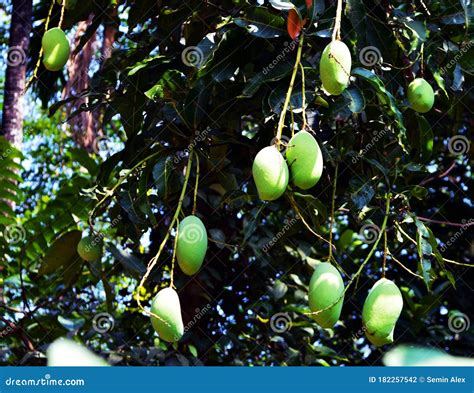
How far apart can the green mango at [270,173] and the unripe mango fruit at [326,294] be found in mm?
171

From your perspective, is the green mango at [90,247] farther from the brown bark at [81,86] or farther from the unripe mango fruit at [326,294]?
the brown bark at [81,86]

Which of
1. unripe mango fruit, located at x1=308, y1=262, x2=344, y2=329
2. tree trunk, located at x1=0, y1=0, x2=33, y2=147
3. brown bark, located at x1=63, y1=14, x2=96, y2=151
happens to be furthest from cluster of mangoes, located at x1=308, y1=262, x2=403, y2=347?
brown bark, located at x1=63, y1=14, x2=96, y2=151

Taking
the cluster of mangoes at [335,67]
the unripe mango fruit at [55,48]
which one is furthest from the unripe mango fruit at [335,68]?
the unripe mango fruit at [55,48]

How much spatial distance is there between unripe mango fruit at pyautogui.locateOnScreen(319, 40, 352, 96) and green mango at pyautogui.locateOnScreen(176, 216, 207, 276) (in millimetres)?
328

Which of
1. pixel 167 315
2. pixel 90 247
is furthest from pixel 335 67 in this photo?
pixel 90 247

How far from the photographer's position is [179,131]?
169cm

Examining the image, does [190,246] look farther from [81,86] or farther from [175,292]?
[81,86]

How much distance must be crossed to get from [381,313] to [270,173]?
301 mm

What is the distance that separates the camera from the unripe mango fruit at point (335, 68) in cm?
126

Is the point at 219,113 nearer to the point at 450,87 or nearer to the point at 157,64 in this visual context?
the point at 157,64

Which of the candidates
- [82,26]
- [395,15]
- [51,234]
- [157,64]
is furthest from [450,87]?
[82,26]

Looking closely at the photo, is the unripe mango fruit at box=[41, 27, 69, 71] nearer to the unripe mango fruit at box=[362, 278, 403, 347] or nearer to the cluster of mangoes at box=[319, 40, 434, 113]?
the cluster of mangoes at box=[319, 40, 434, 113]

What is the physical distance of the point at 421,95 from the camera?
1586 mm

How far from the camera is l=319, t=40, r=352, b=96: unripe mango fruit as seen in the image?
49.6 inches
